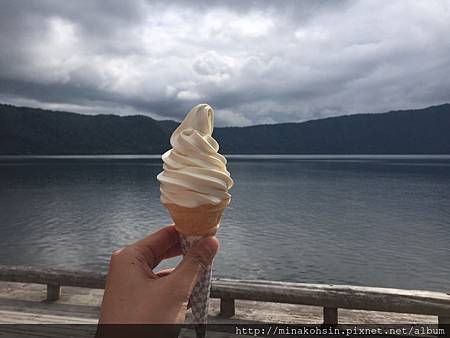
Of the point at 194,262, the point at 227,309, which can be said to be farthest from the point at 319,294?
the point at 194,262

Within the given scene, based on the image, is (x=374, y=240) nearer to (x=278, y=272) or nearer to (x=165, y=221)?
(x=278, y=272)

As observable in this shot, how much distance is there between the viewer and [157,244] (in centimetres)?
233

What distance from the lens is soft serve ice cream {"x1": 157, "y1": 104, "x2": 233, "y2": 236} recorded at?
91.5 inches

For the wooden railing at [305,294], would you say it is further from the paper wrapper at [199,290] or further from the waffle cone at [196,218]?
the waffle cone at [196,218]

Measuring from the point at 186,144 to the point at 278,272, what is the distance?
72.4 ft

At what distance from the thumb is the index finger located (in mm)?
213

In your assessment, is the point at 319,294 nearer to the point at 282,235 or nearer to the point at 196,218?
the point at 196,218

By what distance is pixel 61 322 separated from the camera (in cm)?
528

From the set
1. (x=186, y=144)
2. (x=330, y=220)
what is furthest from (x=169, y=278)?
(x=330, y=220)

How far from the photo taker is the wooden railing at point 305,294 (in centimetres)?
474

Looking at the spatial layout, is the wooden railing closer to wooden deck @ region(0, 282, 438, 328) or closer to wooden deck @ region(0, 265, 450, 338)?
wooden deck @ region(0, 265, 450, 338)

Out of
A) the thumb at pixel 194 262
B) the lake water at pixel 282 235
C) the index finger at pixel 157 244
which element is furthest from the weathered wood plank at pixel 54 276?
the lake water at pixel 282 235

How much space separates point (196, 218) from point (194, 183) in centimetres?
24

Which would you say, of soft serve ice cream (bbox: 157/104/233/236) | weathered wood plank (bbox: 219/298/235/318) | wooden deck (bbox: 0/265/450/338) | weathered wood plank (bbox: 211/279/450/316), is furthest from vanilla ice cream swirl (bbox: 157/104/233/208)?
weathered wood plank (bbox: 219/298/235/318)
